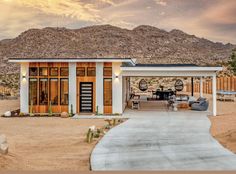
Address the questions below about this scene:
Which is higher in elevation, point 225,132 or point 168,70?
point 168,70

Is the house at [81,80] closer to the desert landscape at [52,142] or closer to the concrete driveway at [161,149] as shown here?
the desert landscape at [52,142]

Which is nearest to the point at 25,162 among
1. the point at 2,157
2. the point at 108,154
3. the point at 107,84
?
the point at 2,157

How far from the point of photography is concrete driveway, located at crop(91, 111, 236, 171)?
26.8 feet

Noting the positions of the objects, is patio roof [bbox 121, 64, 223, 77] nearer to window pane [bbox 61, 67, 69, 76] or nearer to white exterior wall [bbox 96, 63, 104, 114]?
white exterior wall [bbox 96, 63, 104, 114]

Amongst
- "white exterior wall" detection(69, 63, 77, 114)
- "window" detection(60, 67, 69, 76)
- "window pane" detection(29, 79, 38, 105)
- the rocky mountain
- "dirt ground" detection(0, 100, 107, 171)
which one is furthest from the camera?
the rocky mountain

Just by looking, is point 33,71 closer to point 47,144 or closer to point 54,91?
point 54,91

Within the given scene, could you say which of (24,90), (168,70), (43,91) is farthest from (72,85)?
(168,70)

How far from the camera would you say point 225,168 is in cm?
778

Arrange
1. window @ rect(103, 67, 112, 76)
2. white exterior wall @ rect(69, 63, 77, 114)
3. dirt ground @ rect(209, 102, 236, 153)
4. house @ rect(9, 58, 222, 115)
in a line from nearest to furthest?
dirt ground @ rect(209, 102, 236, 153) < house @ rect(9, 58, 222, 115) < window @ rect(103, 67, 112, 76) < white exterior wall @ rect(69, 63, 77, 114)

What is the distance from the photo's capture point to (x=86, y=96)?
2020cm

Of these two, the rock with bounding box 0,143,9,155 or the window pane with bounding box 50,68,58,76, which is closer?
the rock with bounding box 0,143,9,155

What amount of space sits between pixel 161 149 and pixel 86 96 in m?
10.5

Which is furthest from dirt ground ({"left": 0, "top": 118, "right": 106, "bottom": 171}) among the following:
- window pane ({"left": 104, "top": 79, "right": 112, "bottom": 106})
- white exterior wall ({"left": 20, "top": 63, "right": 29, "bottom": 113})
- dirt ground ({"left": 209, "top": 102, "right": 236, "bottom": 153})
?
dirt ground ({"left": 209, "top": 102, "right": 236, "bottom": 153})

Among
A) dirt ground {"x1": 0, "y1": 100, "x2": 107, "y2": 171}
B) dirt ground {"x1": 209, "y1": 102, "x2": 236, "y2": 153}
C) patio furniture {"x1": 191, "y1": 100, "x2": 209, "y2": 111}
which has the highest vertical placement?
patio furniture {"x1": 191, "y1": 100, "x2": 209, "y2": 111}
